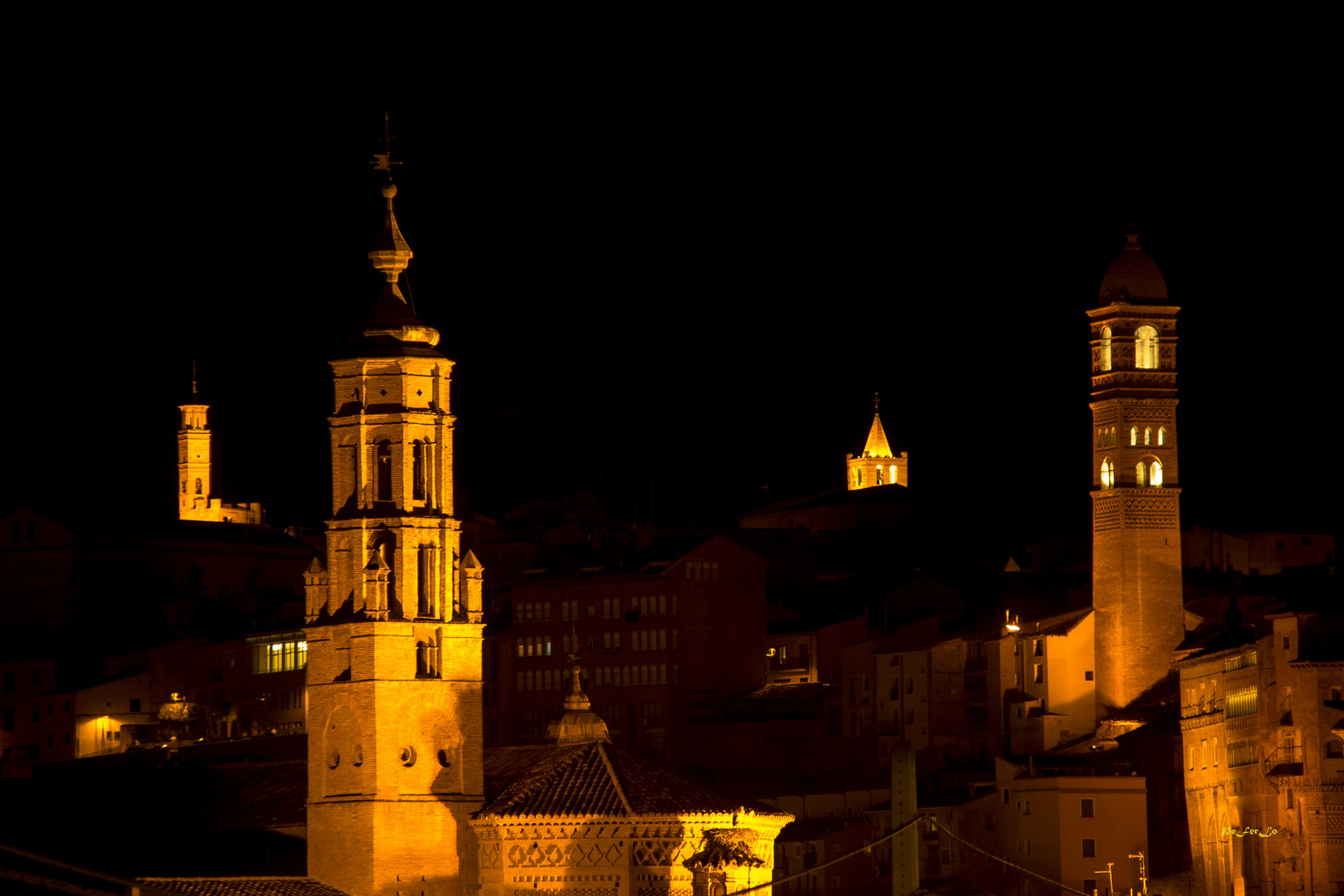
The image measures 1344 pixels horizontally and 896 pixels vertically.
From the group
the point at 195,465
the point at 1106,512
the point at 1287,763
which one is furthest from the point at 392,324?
the point at 195,465

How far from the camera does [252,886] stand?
56.5 metres

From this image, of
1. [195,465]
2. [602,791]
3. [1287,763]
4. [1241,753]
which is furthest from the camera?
[195,465]

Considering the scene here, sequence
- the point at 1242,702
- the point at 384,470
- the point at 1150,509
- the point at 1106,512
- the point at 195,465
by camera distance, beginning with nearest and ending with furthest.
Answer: the point at 384,470 → the point at 1242,702 → the point at 1150,509 → the point at 1106,512 → the point at 195,465

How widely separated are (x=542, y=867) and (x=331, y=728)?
4816mm

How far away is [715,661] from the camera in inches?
4311

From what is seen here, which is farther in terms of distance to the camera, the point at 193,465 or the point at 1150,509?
the point at 193,465

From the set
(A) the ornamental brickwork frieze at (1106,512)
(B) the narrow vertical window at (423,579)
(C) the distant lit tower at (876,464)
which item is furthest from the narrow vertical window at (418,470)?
(C) the distant lit tower at (876,464)

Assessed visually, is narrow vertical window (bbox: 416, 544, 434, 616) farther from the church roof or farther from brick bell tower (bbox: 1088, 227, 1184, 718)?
the church roof

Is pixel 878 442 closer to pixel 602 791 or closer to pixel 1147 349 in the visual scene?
pixel 1147 349

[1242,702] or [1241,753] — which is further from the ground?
Result: [1242,702]

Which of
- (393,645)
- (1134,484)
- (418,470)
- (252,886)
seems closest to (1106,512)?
(1134,484)

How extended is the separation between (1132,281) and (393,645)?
52127 mm

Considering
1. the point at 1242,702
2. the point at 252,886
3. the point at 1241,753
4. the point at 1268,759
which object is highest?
the point at 1242,702

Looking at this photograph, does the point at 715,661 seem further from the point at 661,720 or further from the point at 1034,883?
the point at 1034,883
